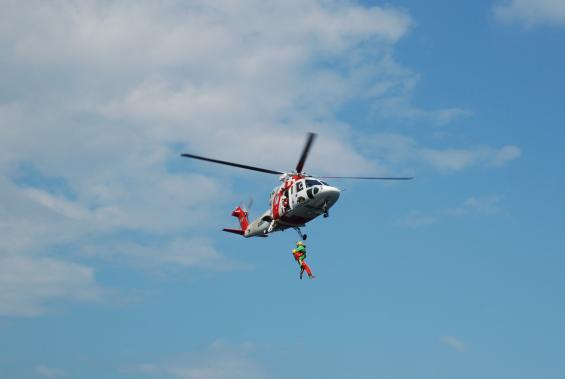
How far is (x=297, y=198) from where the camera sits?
2199 inches

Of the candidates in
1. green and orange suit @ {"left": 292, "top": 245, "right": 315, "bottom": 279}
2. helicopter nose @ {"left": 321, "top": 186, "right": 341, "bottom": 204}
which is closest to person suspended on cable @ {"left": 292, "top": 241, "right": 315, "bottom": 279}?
green and orange suit @ {"left": 292, "top": 245, "right": 315, "bottom": 279}

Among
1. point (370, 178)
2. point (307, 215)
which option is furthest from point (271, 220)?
point (370, 178)

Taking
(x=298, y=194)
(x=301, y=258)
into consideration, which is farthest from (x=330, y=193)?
(x=301, y=258)

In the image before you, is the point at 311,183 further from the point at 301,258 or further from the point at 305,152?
the point at 301,258

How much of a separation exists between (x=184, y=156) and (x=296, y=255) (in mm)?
11162

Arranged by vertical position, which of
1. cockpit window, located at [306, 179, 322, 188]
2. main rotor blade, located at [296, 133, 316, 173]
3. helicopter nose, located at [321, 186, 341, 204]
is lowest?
helicopter nose, located at [321, 186, 341, 204]

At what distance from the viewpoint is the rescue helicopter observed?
54562 mm

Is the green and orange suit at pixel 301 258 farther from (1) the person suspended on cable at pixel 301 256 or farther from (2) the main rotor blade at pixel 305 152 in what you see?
(2) the main rotor blade at pixel 305 152

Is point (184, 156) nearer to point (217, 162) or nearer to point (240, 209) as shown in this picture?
point (217, 162)

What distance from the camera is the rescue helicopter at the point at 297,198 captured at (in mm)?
54562

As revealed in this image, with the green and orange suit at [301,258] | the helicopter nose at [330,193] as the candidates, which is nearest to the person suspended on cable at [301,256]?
the green and orange suit at [301,258]

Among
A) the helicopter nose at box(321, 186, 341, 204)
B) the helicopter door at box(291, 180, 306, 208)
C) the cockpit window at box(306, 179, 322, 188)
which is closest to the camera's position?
the helicopter nose at box(321, 186, 341, 204)

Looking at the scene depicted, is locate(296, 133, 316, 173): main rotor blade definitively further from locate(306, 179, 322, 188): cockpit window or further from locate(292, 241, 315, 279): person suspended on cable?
locate(292, 241, 315, 279): person suspended on cable

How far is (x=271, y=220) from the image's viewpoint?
60.7 m
